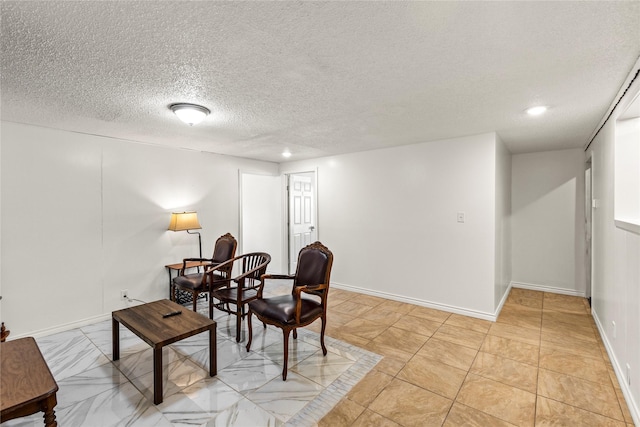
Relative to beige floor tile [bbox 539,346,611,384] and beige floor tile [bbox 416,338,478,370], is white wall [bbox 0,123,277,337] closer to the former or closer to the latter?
beige floor tile [bbox 416,338,478,370]

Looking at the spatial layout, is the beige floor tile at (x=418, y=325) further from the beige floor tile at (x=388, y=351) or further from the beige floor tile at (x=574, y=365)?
the beige floor tile at (x=574, y=365)

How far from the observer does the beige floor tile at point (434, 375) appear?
88.4 inches

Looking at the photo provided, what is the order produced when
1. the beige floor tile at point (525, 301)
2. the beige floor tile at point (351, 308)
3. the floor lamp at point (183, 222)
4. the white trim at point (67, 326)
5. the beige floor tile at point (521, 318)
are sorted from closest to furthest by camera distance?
1. the white trim at point (67, 326)
2. the beige floor tile at point (521, 318)
3. the beige floor tile at point (351, 308)
4. the floor lamp at point (183, 222)
5. the beige floor tile at point (525, 301)

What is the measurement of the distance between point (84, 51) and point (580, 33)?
2683 mm

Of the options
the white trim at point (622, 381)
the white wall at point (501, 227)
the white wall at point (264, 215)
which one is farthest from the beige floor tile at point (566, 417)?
the white wall at point (264, 215)

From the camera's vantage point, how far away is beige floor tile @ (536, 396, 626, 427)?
1878mm

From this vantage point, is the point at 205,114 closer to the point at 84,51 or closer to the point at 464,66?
the point at 84,51

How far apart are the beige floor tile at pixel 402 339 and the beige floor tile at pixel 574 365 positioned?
1.03 meters

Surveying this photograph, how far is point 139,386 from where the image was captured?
2.27 m

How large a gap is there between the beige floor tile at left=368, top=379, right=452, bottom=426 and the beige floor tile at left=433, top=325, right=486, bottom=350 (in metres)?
1.01

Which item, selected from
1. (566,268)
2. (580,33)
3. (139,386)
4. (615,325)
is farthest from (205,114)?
(566,268)

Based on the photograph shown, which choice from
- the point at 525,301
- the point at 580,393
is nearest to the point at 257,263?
the point at 580,393

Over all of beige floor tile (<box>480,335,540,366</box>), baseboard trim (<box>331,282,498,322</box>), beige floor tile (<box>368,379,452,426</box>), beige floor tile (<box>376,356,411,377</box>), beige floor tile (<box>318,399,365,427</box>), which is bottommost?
beige floor tile (<box>318,399,365,427</box>)

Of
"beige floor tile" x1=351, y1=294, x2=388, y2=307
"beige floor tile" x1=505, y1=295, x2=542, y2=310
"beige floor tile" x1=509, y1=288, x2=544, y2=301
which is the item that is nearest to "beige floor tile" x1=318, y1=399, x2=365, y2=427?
"beige floor tile" x1=351, y1=294, x2=388, y2=307
